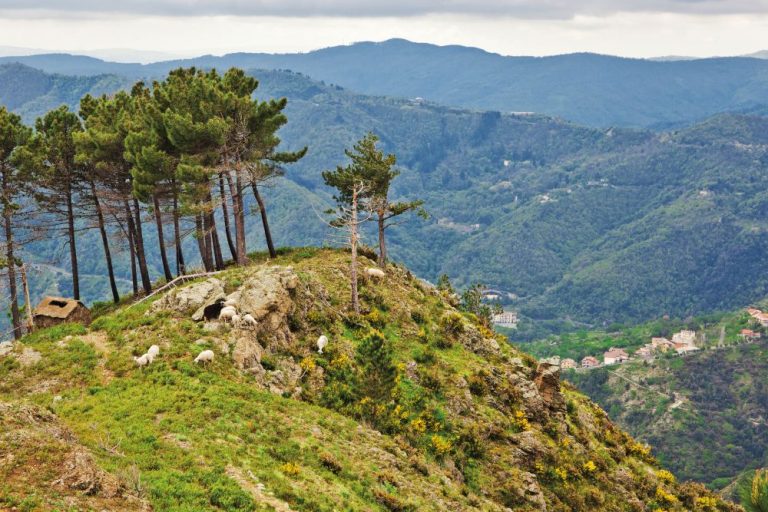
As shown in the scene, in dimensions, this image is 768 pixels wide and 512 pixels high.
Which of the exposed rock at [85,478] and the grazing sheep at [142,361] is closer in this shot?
the exposed rock at [85,478]

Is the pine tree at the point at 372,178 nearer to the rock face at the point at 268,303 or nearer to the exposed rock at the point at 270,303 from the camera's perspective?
the exposed rock at the point at 270,303

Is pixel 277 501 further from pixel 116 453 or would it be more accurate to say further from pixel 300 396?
pixel 300 396

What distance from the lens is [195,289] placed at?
1367 inches

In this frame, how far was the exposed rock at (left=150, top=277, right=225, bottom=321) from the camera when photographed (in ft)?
109

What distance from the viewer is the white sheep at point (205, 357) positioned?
2828 centimetres

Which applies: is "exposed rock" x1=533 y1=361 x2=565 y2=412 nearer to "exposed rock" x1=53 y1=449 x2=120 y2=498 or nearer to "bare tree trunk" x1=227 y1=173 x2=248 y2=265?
"bare tree trunk" x1=227 y1=173 x2=248 y2=265

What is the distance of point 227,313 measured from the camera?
31.6 meters

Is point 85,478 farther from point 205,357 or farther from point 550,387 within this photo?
point 550,387

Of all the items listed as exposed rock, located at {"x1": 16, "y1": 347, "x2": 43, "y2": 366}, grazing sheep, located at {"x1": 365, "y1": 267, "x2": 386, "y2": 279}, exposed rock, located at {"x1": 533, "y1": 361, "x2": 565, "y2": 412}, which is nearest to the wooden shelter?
exposed rock, located at {"x1": 16, "y1": 347, "x2": 43, "y2": 366}

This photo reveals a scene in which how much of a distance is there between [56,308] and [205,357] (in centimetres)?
1547

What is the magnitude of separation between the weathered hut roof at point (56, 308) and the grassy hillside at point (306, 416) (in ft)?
19.5

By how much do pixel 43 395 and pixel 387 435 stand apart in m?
15.0

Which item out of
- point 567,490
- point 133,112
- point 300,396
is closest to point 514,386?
point 567,490

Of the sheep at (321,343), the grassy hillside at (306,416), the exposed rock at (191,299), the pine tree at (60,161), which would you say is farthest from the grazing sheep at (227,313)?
the pine tree at (60,161)
